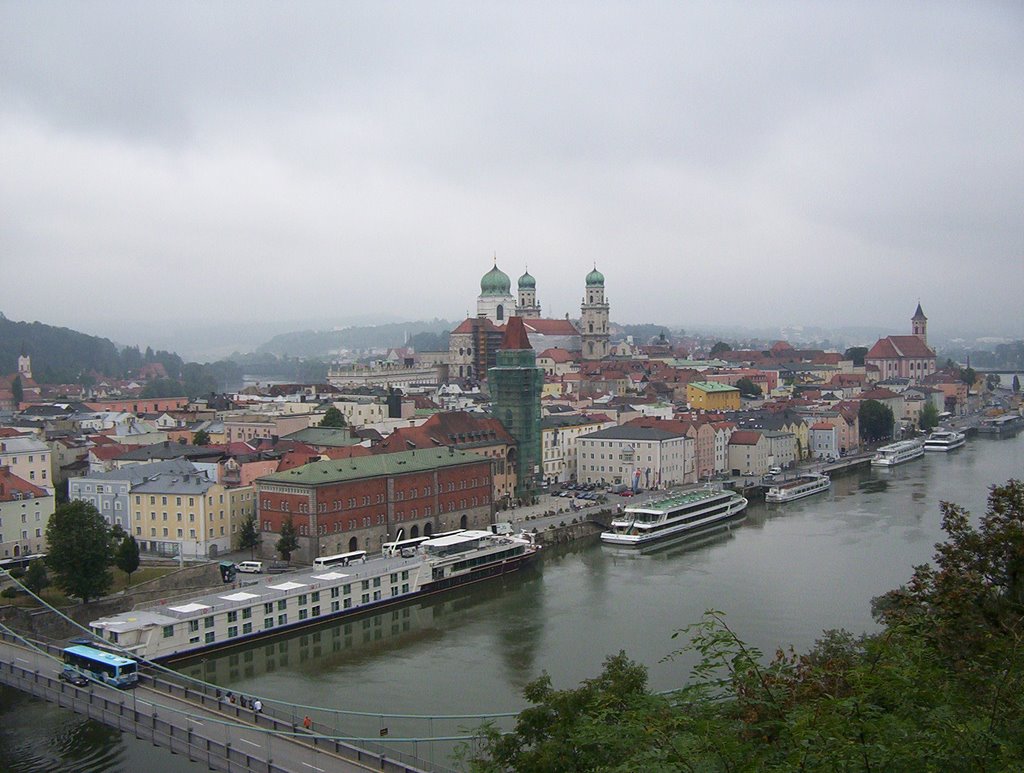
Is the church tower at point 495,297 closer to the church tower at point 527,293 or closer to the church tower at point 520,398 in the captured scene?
the church tower at point 527,293

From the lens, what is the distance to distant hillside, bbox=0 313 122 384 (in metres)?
65.7

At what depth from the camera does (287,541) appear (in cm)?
1795

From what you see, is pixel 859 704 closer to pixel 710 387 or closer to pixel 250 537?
pixel 250 537

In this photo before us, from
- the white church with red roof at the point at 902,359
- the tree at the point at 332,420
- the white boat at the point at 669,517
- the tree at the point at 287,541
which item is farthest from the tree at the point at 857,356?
the tree at the point at 287,541

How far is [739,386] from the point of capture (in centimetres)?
4500

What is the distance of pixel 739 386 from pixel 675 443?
17.8 m

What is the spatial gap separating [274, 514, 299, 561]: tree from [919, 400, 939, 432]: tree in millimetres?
30611

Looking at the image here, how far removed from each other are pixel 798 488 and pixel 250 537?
47.7 feet

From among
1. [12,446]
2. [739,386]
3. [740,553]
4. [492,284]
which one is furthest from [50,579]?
[492,284]

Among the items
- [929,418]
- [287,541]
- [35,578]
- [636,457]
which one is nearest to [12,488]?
[35,578]

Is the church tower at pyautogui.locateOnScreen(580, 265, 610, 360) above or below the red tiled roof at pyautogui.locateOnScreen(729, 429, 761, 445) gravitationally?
above

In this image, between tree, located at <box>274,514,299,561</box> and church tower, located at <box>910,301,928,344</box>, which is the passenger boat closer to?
tree, located at <box>274,514,299,561</box>

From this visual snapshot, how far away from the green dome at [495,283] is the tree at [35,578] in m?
38.6

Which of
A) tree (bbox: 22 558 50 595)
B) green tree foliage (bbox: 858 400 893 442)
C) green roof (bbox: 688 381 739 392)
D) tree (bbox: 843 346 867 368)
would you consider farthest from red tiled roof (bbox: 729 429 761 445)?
tree (bbox: 843 346 867 368)
